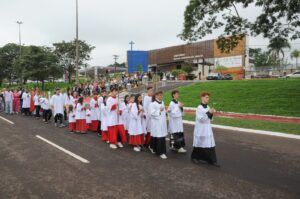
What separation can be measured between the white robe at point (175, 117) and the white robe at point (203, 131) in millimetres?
1308

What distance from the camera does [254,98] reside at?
22.7 meters

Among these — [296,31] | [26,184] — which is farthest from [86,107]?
[296,31]

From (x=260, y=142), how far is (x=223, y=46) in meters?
12.1

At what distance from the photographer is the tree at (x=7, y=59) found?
2830 inches

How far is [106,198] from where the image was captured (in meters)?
5.43

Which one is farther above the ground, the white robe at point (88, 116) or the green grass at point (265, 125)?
the white robe at point (88, 116)

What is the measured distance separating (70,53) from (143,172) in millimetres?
51508

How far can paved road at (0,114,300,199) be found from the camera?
5.75m

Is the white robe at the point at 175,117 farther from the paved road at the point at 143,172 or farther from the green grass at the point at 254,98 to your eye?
the green grass at the point at 254,98

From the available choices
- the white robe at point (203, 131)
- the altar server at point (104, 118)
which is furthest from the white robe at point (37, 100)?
the white robe at point (203, 131)

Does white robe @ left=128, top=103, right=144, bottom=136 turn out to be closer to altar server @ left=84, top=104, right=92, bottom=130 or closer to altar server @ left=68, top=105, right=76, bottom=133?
altar server @ left=84, top=104, right=92, bottom=130

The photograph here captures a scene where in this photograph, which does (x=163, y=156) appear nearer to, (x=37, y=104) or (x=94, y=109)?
(x=94, y=109)

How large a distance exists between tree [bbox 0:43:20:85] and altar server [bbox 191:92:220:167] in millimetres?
71977

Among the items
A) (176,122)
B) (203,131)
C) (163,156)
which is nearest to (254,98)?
(176,122)
